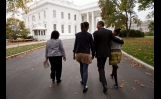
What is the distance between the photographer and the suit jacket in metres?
3.72

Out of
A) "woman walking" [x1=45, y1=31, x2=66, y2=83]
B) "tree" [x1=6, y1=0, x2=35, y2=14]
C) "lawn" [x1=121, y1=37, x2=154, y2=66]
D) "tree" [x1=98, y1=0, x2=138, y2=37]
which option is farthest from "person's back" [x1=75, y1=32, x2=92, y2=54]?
"tree" [x1=98, y1=0, x2=138, y2=37]

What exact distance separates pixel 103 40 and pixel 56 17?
36.6 m

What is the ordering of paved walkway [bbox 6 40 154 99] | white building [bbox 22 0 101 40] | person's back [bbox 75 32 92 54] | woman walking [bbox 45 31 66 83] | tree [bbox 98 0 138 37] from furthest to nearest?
white building [bbox 22 0 101 40] → tree [bbox 98 0 138 37] → woman walking [bbox 45 31 66 83] → person's back [bbox 75 32 92 54] → paved walkway [bbox 6 40 154 99]

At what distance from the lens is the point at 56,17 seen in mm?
38188

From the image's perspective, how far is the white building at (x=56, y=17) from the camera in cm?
3594

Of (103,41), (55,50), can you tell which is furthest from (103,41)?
(55,50)

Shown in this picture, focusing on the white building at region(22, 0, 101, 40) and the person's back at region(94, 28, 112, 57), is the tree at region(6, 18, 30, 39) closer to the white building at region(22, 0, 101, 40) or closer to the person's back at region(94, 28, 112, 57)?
the white building at region(22, 0, 101, 40)

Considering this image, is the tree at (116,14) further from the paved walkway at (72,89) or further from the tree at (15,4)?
the paved walkway at (72,89)

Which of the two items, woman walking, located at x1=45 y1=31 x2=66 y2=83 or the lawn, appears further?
the lawn

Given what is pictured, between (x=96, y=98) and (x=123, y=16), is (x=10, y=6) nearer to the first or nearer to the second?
(x=96, y=98)

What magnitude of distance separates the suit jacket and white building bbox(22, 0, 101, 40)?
31.6m

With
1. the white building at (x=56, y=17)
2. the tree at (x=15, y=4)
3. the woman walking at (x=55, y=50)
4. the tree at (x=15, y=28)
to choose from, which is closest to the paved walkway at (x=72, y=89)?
the woman walking at (x=55, y=50)

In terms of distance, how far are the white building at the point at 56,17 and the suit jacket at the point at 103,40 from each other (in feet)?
104
